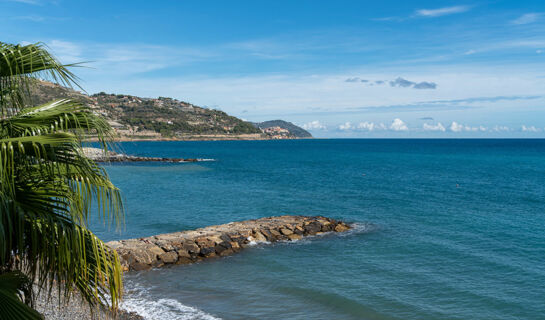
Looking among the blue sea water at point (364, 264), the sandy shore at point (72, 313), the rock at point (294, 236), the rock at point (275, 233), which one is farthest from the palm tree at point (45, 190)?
the rock at point (294, 236)

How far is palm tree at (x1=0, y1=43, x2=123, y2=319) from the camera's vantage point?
449cm

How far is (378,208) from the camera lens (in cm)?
3381

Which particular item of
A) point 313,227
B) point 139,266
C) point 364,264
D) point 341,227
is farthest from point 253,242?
point 139,266

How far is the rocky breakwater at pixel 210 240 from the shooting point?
19.0 m

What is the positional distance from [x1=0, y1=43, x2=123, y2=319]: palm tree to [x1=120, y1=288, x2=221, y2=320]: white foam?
829 cm

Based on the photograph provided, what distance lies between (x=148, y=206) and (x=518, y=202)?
100 feet

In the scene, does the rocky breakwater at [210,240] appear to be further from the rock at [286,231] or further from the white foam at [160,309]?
the white foam at [160,309]

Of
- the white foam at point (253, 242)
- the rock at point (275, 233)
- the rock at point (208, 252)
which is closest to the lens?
the rock at point (208, 252)

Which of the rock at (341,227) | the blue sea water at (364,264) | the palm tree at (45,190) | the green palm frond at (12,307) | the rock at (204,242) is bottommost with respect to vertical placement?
the blue sea water at (364,264)

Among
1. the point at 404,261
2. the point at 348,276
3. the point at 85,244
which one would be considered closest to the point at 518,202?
the point at 404,261

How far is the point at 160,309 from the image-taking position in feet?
45.5

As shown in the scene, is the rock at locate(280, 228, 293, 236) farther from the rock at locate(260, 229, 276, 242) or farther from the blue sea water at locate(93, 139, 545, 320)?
the blue sea water at locate(93, 139, 545, 320)

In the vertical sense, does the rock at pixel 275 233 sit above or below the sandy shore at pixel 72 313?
below

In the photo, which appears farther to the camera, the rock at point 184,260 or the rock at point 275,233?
the rock at point 275,233
